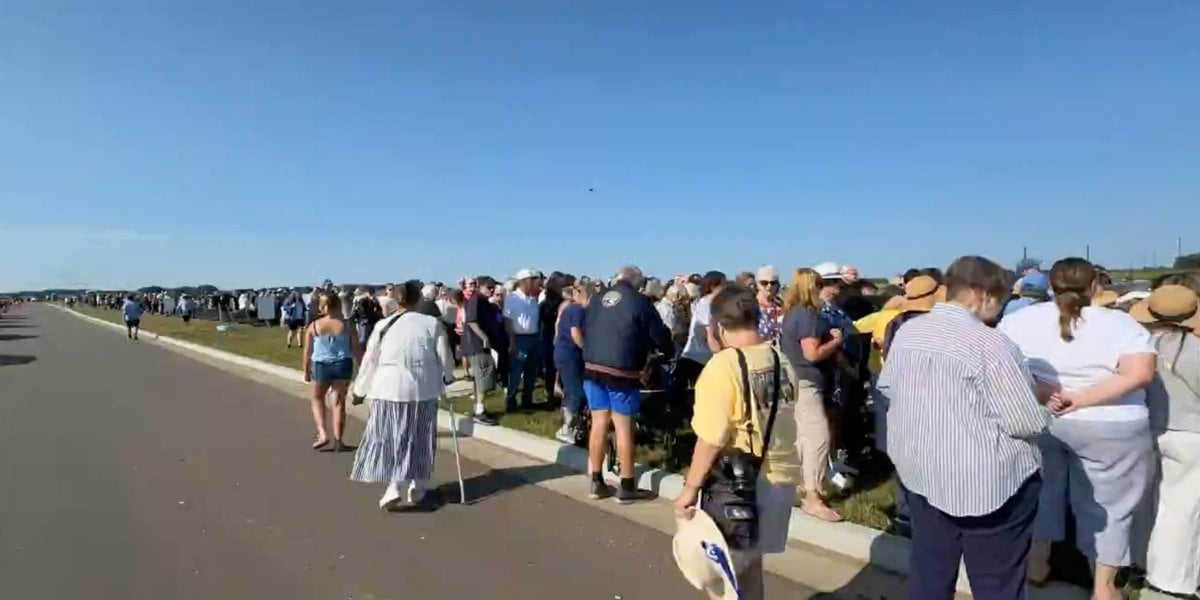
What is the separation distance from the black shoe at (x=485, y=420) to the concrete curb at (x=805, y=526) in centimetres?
9

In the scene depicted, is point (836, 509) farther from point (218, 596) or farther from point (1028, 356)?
point (218, 596)

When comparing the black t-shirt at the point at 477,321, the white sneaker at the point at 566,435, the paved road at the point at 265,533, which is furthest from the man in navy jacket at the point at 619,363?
the black t-shirt at the point at 477,321

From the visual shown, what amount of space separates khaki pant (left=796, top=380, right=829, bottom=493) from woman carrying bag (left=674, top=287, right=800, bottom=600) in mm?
2320

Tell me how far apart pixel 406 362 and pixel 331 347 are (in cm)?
257

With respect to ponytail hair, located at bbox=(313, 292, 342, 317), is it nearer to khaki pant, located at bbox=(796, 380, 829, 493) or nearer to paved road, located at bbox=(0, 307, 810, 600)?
paved road, located at bbox=(0, 307, 810, 600)

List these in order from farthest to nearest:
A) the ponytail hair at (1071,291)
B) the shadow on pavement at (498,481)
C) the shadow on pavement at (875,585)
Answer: the shadow on pavement at (498,481) → the shadow on pavement at (875,585) → the ponytail hair at (1071,291)

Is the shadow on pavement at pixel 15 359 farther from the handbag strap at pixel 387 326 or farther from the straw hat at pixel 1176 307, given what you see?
the straw hat at pixel 1176 307

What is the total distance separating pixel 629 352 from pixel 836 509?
1.97m

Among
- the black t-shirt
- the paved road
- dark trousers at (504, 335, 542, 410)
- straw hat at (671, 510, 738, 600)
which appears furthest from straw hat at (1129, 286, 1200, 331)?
the black t-shirt

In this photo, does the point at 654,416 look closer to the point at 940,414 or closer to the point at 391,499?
the point at 391,499

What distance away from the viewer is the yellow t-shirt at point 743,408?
3562mm

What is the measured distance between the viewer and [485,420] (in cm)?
1052

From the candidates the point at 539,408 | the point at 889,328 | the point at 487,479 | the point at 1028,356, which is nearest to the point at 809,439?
the point at 889,328

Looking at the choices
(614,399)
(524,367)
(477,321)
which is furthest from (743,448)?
(524,367)
